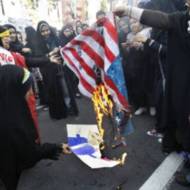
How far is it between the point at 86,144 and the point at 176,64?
1363mm

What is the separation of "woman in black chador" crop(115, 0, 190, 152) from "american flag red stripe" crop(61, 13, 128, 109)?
0.27 m

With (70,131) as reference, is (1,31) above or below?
above

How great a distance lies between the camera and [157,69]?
16.5ft

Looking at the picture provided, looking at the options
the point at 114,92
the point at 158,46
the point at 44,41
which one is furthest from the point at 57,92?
the point at 114,92

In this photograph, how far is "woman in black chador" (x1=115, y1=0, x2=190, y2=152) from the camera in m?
2.93

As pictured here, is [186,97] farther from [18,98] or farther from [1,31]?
[1,31]

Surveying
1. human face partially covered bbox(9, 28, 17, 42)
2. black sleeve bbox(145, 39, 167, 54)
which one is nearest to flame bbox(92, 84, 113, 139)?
black sleeve bbox(145, 39, 167, 54)

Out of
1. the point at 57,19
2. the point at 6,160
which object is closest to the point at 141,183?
the point at 6,160

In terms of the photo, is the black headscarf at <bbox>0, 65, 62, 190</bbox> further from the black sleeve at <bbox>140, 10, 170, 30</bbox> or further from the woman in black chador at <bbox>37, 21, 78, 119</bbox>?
the woman in black chador at <bbox>37, 21, 78, 119</bbox>

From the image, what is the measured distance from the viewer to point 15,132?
302 centimetres

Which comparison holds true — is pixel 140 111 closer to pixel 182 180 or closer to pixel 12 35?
pixel 182 180

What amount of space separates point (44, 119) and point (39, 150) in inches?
113

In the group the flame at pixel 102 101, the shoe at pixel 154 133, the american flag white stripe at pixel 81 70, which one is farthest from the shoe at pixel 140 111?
the american flag white stripe at pixel 81 70

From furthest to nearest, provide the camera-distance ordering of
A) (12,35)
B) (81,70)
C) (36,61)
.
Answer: (12,35)
(36,61)
(81,70)
